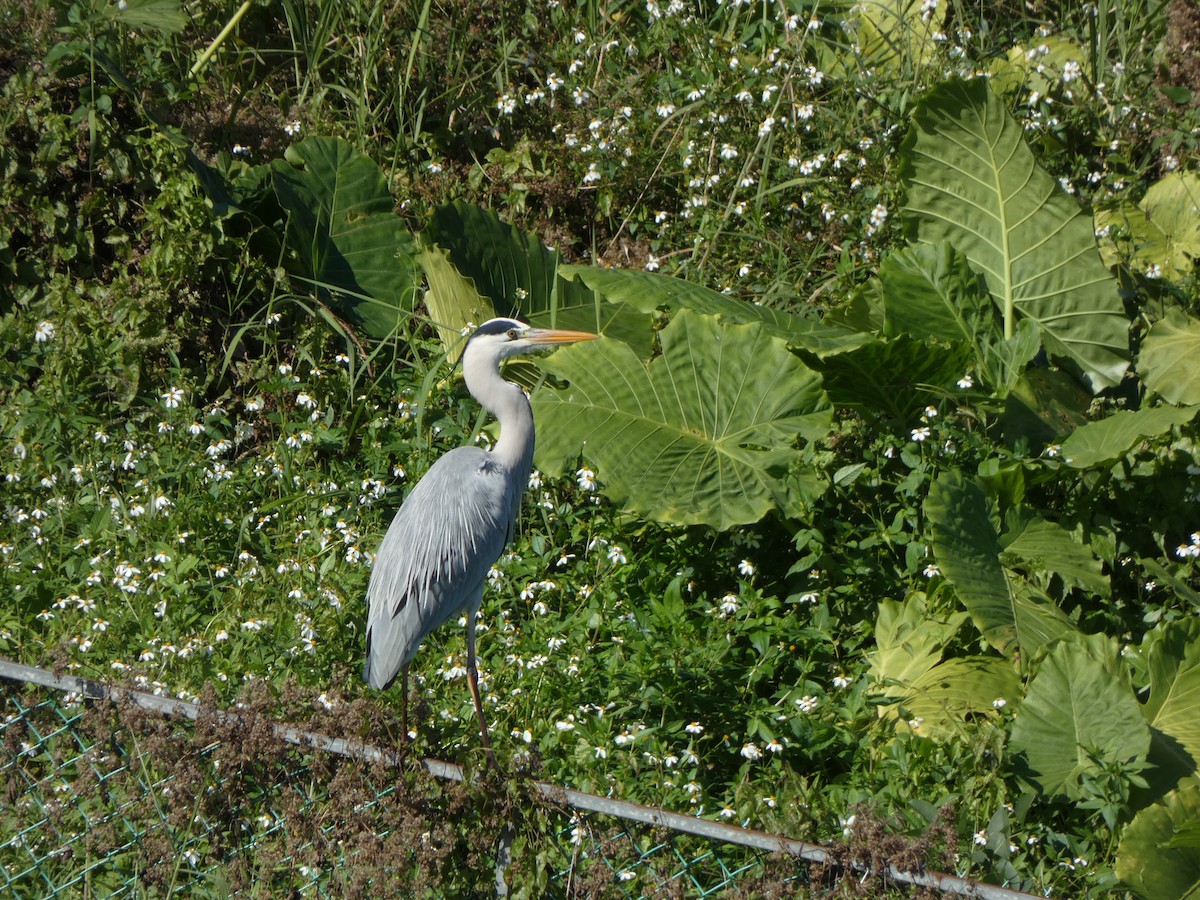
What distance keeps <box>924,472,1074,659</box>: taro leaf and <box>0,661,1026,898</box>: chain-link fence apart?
1.08 m

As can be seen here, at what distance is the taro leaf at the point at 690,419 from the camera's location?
13.2 ft

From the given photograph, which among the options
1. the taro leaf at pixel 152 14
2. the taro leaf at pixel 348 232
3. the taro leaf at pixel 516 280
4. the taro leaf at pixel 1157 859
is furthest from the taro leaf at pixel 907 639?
the taro leaf at pixel 152 14

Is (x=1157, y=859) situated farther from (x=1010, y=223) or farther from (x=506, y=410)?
(x=1010, y=223)

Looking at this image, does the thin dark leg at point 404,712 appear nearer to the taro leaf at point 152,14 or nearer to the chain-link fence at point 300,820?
the chain-link fence at point 300,820

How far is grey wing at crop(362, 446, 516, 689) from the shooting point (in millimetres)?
3535

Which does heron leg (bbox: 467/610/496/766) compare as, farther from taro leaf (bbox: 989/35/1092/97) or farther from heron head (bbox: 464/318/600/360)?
taro leaf (bbox: 989/35/1092/97)

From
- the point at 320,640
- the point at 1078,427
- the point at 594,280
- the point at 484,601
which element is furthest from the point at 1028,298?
the point at 320,640

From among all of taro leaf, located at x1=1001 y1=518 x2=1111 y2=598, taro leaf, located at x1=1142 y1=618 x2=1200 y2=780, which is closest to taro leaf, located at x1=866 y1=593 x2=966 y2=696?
taro leaf, located at x1=1001 y1=518 x2=1111 y2=598

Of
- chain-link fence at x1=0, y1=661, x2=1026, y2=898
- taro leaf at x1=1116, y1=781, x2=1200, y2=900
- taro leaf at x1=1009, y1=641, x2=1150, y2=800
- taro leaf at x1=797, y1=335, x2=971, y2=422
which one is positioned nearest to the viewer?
chain-link fence at x1=0, y1=661, x2=1026, y2=898

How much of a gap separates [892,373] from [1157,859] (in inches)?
72.1

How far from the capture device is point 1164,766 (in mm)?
3449

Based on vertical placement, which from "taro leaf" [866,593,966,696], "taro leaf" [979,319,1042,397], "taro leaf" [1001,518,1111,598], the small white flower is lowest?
the small white flower

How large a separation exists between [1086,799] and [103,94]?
4.55 m

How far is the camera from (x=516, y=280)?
5176 millimetres
